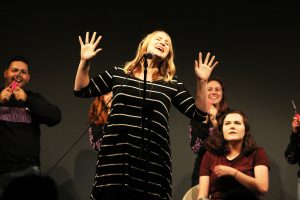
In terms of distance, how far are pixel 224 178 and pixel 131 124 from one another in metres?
1.10

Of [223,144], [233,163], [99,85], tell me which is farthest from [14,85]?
[233,163]

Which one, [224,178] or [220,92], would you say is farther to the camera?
[220,92]

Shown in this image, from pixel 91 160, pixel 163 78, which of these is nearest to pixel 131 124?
pixel 163 78

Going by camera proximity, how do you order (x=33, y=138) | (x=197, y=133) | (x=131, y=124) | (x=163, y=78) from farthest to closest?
(x=197, y=133)
(x=33, y=138)
(x=163, y=78)
(x=131, y=124)

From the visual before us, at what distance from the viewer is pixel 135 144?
2584mm

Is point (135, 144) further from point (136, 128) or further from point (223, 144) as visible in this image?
point (223, 144)

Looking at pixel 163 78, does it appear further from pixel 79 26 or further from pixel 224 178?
pixel 79 26

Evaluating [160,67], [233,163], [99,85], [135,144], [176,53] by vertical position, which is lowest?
[233,163]

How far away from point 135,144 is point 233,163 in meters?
1.17

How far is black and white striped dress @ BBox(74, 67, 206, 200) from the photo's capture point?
8.38 feet

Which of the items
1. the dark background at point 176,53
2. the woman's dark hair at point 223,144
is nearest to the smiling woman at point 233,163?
the woman's dark hair at point 223,144

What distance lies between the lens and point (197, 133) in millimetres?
4477

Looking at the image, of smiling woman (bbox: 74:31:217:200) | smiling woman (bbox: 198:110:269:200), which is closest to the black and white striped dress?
smiling woman (bbox: 74:31:217:200)

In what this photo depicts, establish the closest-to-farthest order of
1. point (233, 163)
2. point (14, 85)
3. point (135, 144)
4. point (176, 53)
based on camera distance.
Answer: point (135, 144) < point (233, 163) < point (14, 85) < point (176, 53)
